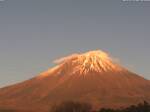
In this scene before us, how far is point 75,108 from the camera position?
131 m

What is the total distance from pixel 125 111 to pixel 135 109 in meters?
2.18

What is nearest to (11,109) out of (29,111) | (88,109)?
(29,111)

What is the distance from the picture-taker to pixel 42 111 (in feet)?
609

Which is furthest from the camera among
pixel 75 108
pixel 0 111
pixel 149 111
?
pixel 0 111

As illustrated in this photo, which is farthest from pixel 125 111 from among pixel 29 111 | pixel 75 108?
pixel 29 111

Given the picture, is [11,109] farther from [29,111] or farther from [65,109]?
[65,109]

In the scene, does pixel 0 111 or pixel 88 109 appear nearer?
pixel 88 109

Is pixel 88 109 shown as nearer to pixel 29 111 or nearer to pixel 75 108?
pixel 75 108

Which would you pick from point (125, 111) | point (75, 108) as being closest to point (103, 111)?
point (125, 111)

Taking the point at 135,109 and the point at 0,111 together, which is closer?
the point at 135,109

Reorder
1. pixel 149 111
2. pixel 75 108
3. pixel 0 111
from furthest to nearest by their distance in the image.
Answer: pixel 0 111 → pixel 75 108 → pixel 149 111

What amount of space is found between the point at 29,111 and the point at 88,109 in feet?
162

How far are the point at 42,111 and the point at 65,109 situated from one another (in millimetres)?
54886

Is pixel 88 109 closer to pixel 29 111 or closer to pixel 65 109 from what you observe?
pixel 65 109
